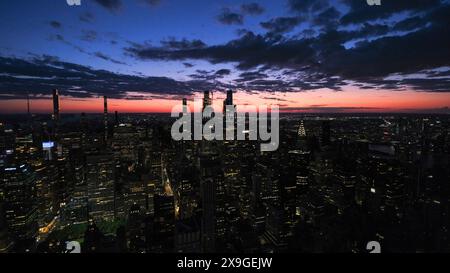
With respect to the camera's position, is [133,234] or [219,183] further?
[219,183]

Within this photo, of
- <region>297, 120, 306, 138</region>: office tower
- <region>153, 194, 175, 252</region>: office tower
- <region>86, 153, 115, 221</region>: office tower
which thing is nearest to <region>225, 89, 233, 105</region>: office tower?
<region>297, 120, 306, 138</region>: office tower

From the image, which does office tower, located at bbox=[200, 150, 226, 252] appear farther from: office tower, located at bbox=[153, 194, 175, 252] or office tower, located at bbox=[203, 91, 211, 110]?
office tower, located at bbox=[203, 91, 211, 110]

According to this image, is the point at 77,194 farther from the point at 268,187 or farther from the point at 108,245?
the point at 268,187

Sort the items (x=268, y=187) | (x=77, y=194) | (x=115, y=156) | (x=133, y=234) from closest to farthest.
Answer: (x=133, y=234), (x=268, y=187), (x=77, y=194), (x=115, y=156)

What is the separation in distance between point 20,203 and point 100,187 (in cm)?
325

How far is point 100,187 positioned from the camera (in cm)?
947

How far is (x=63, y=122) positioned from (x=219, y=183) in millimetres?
5463

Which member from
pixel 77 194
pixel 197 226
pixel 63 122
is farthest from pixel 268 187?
pixel 77 194

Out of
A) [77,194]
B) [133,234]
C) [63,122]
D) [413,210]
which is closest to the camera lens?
[63,122]

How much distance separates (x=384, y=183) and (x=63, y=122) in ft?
23.0

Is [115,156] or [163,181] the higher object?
[115,156]

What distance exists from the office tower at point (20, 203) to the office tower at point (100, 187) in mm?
2103
